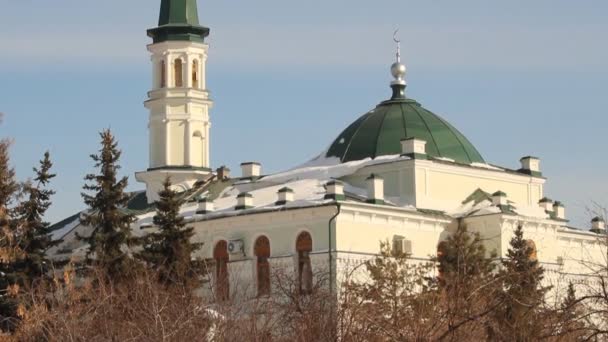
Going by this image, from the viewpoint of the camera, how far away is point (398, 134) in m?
57.5

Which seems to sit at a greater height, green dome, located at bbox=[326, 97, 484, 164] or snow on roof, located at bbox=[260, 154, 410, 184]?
green dome, located at bbox=[326, 97, 484, 164]

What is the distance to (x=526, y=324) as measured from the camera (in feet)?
85.1

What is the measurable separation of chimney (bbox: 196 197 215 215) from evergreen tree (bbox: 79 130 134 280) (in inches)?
362

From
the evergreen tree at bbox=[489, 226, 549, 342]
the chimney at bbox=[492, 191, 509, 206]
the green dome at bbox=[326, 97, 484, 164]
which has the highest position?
the green dome at bbox=[326, 97, 484, 164]

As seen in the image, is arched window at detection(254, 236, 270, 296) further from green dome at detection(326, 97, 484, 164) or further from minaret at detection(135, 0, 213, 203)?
minaret at detection(135, 0, 213, 203)

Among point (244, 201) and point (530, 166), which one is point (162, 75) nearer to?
point (244, 201)

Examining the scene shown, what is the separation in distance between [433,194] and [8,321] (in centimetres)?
1906

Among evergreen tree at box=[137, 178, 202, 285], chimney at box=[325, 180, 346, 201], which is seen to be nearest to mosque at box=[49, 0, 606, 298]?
chimney at box=[325, 180, 346, 201]

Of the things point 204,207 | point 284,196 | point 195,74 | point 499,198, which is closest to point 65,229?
point 195,74

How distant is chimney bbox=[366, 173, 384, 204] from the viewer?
53.6 meters

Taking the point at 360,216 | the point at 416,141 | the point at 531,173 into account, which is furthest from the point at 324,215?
the point at 531,173

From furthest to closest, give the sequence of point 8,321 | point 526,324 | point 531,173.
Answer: point 531,173 → point 8,321 → point 526,324

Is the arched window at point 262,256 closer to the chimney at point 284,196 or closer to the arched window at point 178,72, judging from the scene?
the chimney at point 284,196

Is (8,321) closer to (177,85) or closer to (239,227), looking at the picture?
(239,227)
